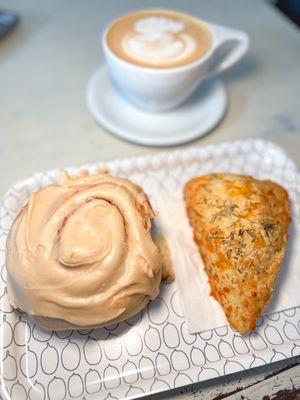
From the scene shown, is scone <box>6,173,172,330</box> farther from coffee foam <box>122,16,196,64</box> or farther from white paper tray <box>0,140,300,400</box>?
coffee foam <box>122,16,196,64</box>

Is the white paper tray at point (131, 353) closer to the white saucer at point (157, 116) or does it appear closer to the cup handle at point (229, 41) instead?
the white saucer at point (157, 116)

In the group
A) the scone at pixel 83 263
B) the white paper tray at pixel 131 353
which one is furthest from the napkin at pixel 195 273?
the scone at pixel 83 263

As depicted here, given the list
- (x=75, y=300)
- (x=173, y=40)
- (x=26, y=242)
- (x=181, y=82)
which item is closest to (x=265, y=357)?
Result: (x=75, y=300)

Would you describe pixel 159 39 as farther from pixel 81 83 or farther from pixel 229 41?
pixel 81 83

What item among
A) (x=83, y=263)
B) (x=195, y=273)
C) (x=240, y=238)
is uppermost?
(x=83, y=263)

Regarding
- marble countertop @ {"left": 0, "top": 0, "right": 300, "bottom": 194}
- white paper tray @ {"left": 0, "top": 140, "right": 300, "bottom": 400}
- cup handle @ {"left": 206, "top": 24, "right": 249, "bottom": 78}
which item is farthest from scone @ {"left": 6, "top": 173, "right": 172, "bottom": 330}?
cup handle @ {"left": 206, "top": 24, "right": 249, "bottom": 78}

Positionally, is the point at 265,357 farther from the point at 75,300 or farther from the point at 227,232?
the point at 75,300

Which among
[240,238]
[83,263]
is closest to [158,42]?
[240,238]
